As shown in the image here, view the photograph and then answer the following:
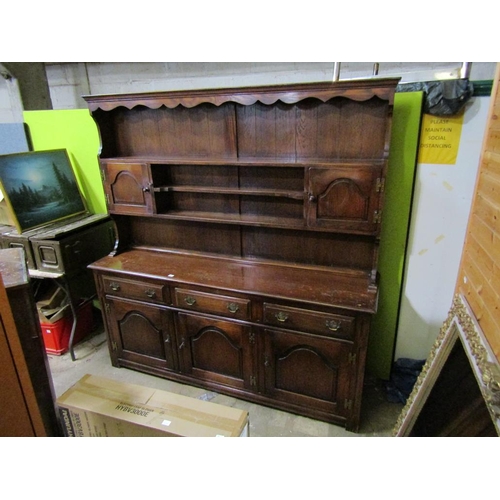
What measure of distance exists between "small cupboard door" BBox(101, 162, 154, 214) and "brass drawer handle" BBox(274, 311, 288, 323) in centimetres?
103

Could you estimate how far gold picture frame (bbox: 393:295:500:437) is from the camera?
902 millimetres

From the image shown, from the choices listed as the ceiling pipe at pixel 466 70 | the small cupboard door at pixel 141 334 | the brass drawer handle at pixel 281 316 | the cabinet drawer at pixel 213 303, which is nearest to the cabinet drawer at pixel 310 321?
the brass drawer handle at pixel 281 316

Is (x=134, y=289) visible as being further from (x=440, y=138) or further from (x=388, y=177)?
(x=440, y=138)

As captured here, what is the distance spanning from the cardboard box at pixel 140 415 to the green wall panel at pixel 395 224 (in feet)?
4.09

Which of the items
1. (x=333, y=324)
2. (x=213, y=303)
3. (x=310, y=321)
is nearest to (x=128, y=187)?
(x=213, y=303)

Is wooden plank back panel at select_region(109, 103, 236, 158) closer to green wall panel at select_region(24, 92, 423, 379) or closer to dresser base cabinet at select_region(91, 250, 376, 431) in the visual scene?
green wall panel at select_region(24, 92, 423, 379)

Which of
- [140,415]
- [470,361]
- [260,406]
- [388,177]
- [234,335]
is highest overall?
[388,177]

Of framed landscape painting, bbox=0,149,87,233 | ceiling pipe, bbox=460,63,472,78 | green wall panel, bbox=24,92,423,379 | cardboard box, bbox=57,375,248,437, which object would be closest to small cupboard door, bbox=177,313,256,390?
cardboard box, bbox=57,375,248,437

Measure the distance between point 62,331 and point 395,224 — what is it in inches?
98.7

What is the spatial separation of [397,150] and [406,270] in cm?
71

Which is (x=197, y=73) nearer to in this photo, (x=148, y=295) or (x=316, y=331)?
(x=148, y=295)

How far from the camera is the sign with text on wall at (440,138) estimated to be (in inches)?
67.9

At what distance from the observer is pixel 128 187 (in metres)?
2.15

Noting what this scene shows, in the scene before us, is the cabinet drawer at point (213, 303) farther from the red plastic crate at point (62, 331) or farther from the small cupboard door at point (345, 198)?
the red plastic crate at point (62, 331)
